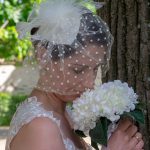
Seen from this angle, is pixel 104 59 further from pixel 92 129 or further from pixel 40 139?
pixel 40 139

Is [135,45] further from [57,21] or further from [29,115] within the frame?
[29,115]

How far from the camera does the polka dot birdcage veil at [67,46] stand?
88.4 inches

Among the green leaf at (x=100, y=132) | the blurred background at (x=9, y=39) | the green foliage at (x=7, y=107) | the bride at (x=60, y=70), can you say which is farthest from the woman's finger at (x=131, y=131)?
the green foliage at (x=7, y=107)

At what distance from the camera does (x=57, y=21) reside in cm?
229

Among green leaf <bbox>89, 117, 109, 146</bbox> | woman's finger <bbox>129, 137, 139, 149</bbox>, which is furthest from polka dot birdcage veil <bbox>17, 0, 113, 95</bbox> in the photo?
woman's finger <bbox>129, 137, 139, 149</bbox>

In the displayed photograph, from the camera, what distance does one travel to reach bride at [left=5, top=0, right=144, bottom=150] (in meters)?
2.22

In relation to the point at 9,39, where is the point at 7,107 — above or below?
below

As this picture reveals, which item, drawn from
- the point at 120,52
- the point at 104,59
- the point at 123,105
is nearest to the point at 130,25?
the point at 120,52

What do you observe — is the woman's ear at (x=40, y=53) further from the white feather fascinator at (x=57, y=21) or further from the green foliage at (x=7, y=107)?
the green foliage at (x=7, y=107)

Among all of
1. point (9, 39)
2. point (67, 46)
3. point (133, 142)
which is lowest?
point (9, 39)

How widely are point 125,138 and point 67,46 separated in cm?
49

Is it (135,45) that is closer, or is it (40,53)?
(40,53)

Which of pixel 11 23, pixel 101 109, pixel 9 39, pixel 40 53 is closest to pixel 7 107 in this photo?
pixel 9 39

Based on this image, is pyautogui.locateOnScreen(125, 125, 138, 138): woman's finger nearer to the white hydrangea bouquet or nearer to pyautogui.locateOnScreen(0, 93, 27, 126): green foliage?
the white hydrangea bouquet
